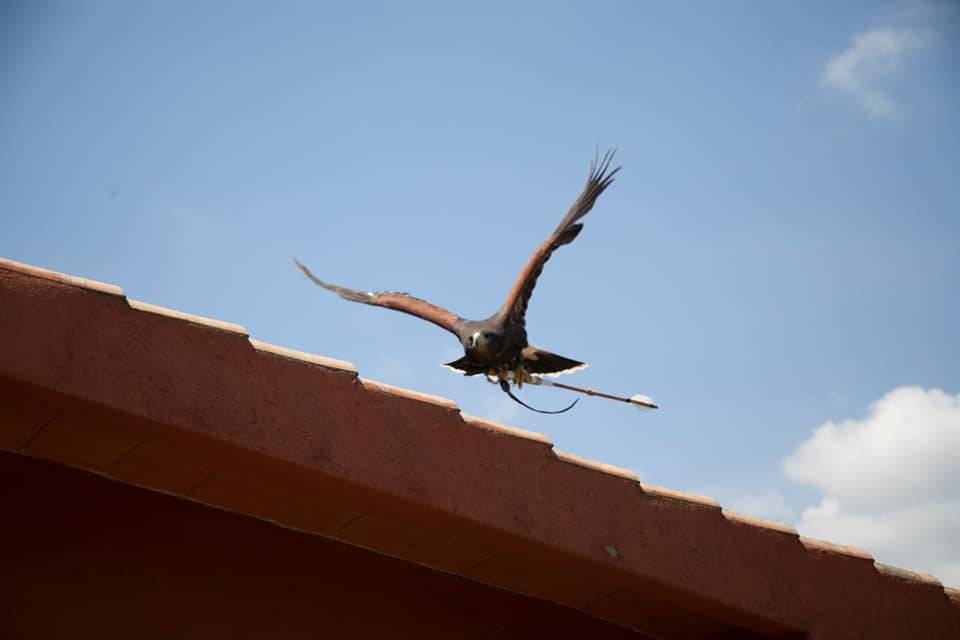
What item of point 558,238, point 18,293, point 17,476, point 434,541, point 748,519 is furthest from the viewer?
point 558,238

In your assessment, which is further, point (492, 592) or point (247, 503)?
point (492, 592)

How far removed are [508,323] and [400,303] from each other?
0.87 metres

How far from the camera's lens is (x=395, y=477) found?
4.26m

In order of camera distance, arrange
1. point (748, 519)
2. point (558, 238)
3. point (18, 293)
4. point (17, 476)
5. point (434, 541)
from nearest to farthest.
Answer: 1. point (18, 293)
2. point (17, 476)
3. point (434, 541)
4. point (748, 519)
5. point (558, 238)

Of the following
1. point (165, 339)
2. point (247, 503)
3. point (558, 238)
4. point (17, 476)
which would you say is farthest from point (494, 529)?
point (558, 238)

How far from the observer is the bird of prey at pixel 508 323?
25.3ft

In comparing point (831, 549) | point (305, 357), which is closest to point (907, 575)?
point (831, 549)

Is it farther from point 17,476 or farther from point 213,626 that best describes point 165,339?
point 213,626

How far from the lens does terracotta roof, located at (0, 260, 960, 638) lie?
3.83 metres

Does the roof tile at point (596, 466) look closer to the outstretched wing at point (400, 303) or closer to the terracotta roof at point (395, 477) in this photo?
the terracotta roof at point (395, 477)

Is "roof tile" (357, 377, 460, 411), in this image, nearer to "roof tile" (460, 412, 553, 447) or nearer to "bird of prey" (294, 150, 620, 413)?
"roof tile" (460, 412, 553, 447)

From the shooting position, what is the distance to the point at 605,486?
473cm

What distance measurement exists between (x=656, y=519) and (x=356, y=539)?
1.23 meters

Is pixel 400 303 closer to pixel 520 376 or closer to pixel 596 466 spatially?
pixel 520 376
